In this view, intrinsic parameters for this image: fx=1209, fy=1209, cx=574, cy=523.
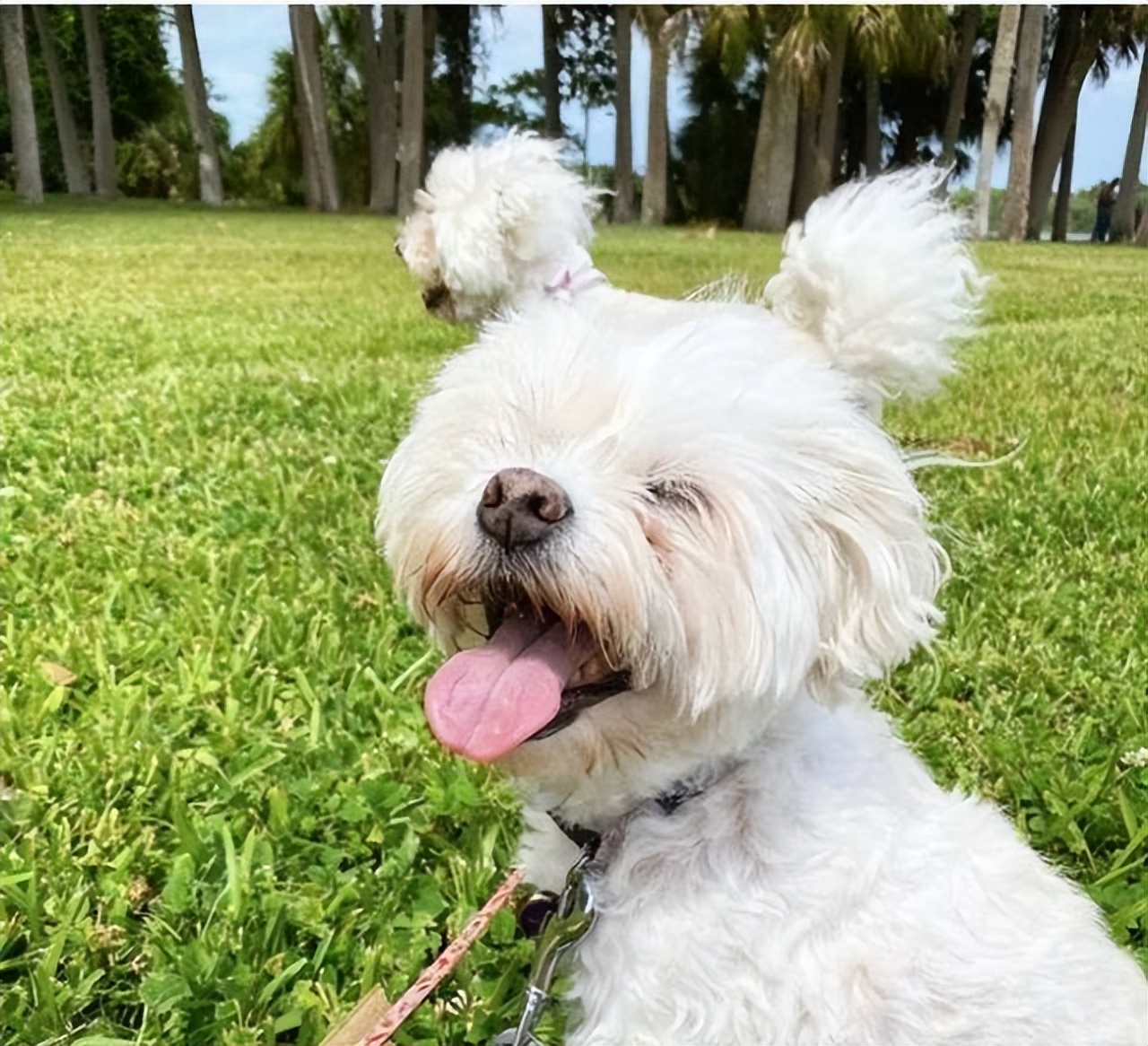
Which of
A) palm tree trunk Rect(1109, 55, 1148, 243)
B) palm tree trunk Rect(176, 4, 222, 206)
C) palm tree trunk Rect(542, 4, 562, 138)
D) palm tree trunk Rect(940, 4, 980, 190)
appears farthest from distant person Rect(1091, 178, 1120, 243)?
palm tree trunk Rect(176, 4, 222, 206)

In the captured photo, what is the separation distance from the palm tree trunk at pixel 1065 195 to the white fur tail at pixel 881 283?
5657 mm

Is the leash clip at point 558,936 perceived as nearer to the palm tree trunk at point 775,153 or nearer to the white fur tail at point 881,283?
the white fur tail at point 881,283

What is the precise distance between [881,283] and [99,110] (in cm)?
699

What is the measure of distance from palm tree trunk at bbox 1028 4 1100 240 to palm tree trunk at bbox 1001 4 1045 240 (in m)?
0.06

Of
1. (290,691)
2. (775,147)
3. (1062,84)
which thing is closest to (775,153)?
(775,147)

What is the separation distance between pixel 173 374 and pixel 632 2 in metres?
3.54

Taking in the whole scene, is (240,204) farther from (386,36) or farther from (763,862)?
(763,862)

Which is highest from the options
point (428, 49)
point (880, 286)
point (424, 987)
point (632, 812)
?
point (428, 49)

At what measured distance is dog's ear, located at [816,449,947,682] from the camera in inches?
66.2

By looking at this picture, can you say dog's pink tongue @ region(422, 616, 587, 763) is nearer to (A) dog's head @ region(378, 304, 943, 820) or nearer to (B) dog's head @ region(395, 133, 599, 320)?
(A) dog's head @ region(378, 304, 943, 820)

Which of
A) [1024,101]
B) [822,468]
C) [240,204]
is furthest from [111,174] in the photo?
[822,468]

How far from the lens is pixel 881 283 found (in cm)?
198

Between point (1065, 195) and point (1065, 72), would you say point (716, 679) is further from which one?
point (1065, 195)

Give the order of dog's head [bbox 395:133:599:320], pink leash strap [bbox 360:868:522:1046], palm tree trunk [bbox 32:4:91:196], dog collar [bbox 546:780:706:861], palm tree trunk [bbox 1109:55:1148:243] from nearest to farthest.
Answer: dog collar [bbox 546:780:706:861]
pink leash strap [bbox 360:868:522:1046]
dog's head [bbox 395:133:599:320]
palm tree trunk [bbox 1109:55:1148:243]
palm tree trunk [bbox 32:4:91:196]
